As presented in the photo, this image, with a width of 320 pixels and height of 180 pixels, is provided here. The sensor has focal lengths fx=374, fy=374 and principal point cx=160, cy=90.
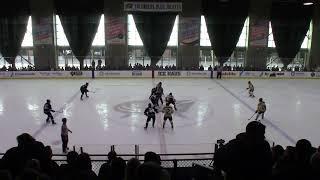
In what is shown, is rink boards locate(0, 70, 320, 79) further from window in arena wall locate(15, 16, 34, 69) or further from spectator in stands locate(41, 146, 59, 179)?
spectator in stands locate(41, 146, 59, 179)

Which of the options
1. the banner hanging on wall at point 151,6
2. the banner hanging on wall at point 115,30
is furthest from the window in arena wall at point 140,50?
the banner hanging on wall at point 151,6

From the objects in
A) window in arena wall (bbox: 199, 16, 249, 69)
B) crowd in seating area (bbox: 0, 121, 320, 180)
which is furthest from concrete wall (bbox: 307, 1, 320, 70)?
crowd in seating area (bbox: 0, 121, 320, 180)

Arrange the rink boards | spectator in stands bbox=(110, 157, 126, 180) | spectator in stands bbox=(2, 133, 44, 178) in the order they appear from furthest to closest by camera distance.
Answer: the rink boards
spectator in stands bbox=(2, 133, 44, 178)
spectator in stands bbox=(110, 157, 126, 180)

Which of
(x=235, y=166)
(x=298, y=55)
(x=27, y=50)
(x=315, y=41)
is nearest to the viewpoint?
(x=235, y=166)

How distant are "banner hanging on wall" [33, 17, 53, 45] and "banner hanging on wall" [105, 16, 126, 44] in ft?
15.4

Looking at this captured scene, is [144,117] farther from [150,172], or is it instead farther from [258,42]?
[258,42]

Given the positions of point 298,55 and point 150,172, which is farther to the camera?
point 298,55

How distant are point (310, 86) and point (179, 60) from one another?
11.1 metres

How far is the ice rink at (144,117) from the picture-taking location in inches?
468

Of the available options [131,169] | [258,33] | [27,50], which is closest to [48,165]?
[131,169]

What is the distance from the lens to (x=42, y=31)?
30.4m

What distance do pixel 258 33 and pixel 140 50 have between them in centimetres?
1018

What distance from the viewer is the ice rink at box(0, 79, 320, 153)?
11.9m

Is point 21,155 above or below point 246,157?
below
